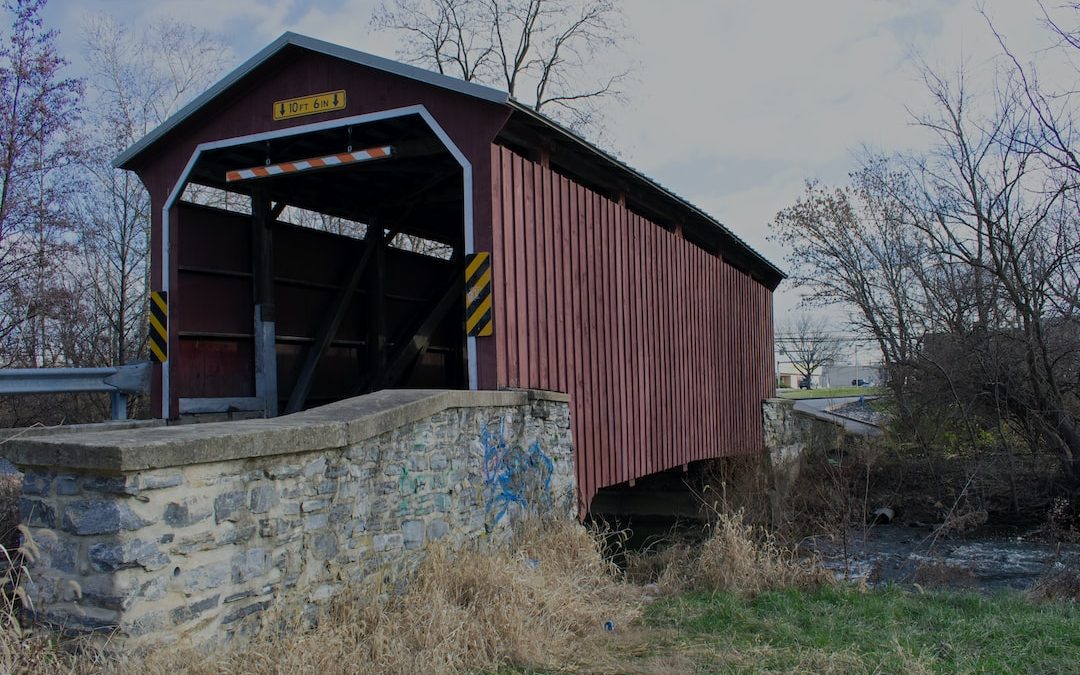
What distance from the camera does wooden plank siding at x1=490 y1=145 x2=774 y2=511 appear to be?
7547 mm

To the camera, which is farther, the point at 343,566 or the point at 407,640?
the point at 343,566

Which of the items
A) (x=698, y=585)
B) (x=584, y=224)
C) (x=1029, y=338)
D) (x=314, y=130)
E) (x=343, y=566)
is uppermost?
(x=314, y=130)

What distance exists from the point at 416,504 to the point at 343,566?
847mm

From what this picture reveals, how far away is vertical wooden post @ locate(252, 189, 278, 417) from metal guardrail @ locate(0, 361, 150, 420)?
114cm

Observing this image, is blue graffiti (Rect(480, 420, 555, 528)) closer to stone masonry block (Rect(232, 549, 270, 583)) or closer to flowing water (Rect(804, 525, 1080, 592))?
stone masonry block (Rect(232, 549, 270, 583))

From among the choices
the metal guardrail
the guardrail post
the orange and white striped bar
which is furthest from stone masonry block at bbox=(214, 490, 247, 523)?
the guardrail post

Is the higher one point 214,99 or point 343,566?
point 214,99

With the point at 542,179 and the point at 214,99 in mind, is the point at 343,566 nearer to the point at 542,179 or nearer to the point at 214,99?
the point at 542,179

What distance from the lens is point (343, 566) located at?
4715 mm

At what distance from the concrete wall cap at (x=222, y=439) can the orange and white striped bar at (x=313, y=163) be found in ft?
9.06

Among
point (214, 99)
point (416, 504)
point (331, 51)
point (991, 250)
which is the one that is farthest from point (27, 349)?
point (991, 250)

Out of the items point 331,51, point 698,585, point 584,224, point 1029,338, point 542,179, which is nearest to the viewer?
point 698,585

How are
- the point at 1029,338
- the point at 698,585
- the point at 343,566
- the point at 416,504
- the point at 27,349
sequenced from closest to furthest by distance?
the point at 343,566 → the point at 416,504 → the point at 698,585 → the point at 1029,338 → the point at 27,349

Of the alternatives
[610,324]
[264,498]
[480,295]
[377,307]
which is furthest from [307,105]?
[264,498]
